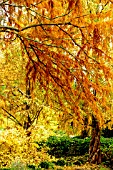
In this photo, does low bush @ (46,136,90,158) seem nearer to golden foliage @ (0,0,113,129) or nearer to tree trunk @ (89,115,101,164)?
tree trunk @ (89,115,101,164)

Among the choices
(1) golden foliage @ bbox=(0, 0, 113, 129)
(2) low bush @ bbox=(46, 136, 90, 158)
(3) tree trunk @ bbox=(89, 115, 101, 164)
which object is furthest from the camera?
(2) low bush @ bbox=(46, 136, 90, 158)

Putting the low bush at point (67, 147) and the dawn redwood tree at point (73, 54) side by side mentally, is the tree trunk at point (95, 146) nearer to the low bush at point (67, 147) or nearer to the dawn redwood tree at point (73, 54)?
the low bush at point (67, 147)

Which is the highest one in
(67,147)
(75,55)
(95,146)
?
(75,55)

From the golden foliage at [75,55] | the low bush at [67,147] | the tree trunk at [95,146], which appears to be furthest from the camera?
the low bush at [67,147]

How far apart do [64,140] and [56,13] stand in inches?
718

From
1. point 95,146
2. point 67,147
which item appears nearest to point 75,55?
point 95,146

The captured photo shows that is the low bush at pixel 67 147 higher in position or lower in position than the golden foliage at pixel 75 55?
lower

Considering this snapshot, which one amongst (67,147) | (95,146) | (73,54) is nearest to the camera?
(73,54)

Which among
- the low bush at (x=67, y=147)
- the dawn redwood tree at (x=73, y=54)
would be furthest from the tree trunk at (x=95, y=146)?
the dawn redwood tree at (x=73, y=54)

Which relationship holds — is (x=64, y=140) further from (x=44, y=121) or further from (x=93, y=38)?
(x=93, y=38)

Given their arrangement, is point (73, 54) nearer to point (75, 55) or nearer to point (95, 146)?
point (75, 55)

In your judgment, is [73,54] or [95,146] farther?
[95,146]

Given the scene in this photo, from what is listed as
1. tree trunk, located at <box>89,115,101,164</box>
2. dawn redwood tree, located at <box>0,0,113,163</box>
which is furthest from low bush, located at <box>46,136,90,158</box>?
dawn redwood tree, located at <box>0,0,113,163</box>

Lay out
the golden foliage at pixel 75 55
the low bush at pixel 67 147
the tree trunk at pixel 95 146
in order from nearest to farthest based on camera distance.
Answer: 1. the golden foliage at pixel 75 55
2. the tree trunk at pixel 95 146
3. the low bush at pixel 67 147
